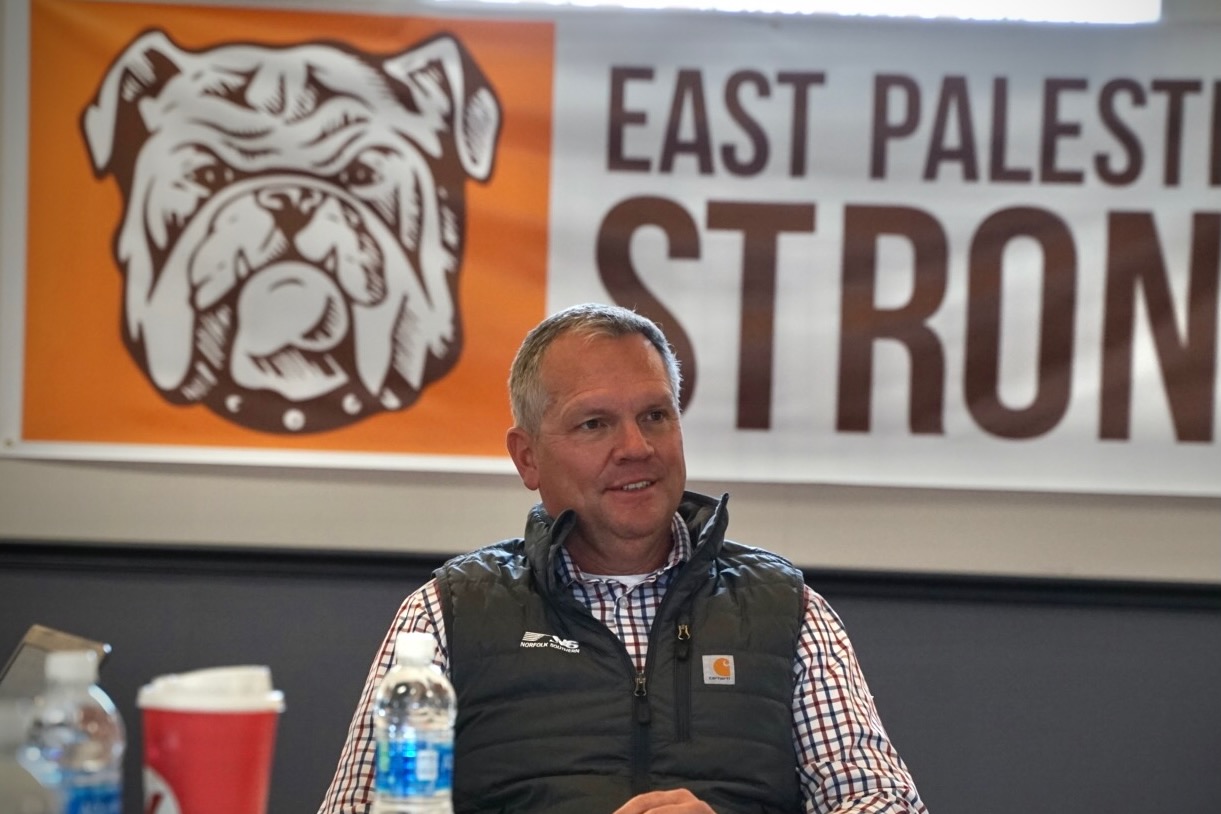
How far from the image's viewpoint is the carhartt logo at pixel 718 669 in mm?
1898

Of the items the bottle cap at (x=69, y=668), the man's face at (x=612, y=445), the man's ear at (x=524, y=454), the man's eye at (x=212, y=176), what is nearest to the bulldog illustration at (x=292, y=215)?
the man's eye at (x=212, y=176)

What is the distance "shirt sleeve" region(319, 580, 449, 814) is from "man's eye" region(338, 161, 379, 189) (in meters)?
1.28

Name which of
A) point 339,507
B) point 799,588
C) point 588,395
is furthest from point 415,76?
point 799,588

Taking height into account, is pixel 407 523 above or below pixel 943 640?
above

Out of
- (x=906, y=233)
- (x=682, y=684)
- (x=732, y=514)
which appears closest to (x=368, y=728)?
(x=682, y=684)

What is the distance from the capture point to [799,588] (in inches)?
80.1

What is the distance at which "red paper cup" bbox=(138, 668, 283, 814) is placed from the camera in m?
1.07

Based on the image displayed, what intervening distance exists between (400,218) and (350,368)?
334mm

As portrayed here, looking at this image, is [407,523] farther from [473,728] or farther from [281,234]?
[473,728]

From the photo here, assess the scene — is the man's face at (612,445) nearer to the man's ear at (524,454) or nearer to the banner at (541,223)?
the man's ear at (524,454)

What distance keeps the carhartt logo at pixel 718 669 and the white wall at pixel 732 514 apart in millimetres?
1113

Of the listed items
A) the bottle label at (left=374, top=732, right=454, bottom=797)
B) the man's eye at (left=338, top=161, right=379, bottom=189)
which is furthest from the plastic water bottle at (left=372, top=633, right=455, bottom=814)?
the man's eye at (left=338, top=161, right=379, bottom=189)

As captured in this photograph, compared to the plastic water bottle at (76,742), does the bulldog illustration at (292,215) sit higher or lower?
higher

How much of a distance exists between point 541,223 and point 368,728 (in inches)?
56.3
